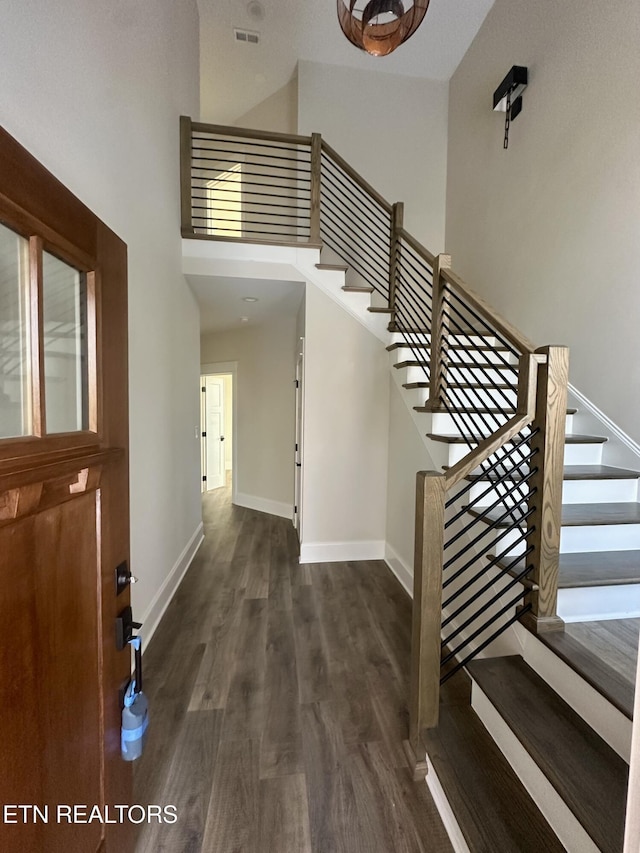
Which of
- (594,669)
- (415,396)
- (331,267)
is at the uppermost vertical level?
(331,267)

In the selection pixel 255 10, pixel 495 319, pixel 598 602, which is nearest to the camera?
pixel 598 602

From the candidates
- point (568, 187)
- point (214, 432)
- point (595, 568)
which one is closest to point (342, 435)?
point (595, 568)

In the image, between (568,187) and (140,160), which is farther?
(568,187)

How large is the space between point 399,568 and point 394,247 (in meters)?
2.78

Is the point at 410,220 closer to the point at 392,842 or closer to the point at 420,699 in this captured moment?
the point at 420,699

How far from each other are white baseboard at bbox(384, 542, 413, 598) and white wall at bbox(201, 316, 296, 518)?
173 cm

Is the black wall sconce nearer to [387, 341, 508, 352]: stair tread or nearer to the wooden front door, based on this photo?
[387, 341, 508, 352]: stair tread

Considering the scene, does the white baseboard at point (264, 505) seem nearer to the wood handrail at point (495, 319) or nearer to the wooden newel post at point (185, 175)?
the wooden newel post at point (185, 175)

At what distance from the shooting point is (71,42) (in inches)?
51.1

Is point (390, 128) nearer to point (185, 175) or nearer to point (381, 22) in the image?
point (381, 22)

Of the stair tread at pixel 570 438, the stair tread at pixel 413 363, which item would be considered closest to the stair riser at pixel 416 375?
the stair tread at pixel 413 363

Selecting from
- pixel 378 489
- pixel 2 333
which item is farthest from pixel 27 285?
pixel 378 489

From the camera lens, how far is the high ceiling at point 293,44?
358 cm

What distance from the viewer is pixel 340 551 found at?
351 centimetres
